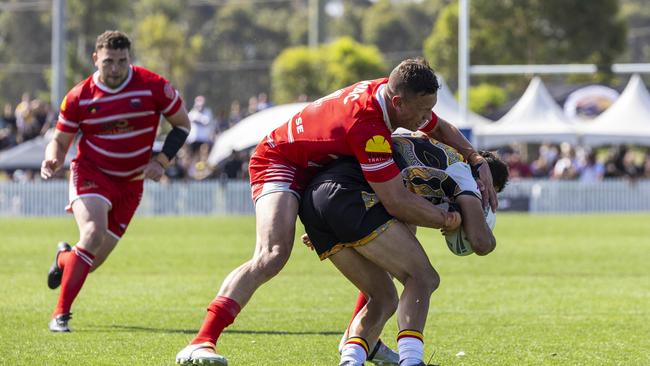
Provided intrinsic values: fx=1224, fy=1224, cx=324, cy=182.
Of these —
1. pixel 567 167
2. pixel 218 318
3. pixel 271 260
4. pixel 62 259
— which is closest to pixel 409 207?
pixel 271 260

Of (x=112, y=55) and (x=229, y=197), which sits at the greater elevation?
(x=112, y=55)

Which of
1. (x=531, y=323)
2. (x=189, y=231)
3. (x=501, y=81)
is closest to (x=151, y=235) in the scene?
(x=189, y=231)

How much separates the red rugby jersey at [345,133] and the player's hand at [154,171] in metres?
2.81

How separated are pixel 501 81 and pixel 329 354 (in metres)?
49.8

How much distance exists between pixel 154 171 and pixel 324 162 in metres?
3.23

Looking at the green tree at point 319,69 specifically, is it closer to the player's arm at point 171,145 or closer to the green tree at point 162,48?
the green tree at point 162,48

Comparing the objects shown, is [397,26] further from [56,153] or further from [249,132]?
[56,153]

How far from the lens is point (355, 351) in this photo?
7562mm

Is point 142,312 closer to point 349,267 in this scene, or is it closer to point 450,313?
point 450,313

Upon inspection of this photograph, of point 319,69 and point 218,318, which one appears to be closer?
point 218,318

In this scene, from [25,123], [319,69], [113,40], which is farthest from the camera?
[319,69]

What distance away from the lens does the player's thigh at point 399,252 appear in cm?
721

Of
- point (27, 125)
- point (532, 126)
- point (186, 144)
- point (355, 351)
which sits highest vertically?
point (355, 351)

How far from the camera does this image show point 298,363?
8281 mm
